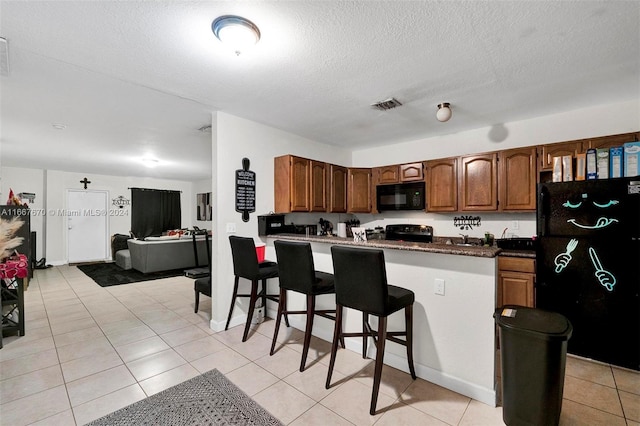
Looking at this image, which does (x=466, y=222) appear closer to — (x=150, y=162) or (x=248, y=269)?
(x=248, y=269)

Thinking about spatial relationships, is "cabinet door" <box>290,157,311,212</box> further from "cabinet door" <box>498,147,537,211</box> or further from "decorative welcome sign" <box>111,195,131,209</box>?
"decorative welcome sign" <box>111,195,131,209</box>

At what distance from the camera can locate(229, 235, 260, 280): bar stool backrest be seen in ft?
8.86

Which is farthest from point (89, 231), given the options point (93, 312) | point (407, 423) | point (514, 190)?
point (514, 190)

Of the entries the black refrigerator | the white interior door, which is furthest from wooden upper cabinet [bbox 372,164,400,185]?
the white interior door

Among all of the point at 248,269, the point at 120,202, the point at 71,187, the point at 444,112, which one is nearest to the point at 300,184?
the point at 248,269

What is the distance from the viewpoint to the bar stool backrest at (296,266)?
7.29 feet

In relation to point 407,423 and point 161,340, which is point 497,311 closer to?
point 407,423

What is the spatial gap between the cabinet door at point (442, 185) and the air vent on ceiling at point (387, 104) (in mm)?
1271

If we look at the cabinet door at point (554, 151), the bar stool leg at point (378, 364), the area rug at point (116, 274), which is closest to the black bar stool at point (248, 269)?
the bar stool leg at point (378, 364)

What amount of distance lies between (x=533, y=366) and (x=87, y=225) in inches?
372

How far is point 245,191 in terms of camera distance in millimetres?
3291

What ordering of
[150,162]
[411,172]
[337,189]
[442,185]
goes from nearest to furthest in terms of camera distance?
[442,185] → [411,172] → [337,189] → [150,162]

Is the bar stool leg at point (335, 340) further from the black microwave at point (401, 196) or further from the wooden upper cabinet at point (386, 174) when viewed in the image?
the wooden upper cabinet at point (386, 174)

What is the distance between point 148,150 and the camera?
16.2 ft
